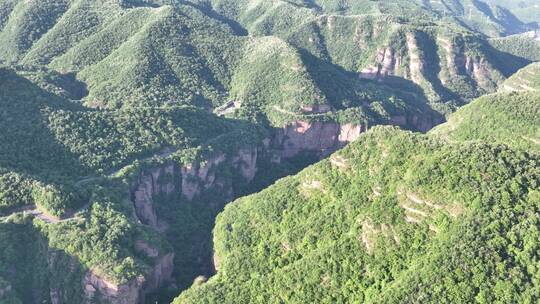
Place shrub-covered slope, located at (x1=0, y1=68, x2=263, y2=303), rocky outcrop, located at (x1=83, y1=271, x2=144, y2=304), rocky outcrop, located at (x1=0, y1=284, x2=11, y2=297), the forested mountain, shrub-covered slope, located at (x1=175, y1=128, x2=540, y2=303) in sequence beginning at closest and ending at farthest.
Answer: shrub-covered slope, located at (x1=175, y1=128, x2=540, y2=303) < the forested mountain < rocky outcrop, located at (x1=0, y1=284, x2=11, y2=297) < rocky outcrop, located at (x1=83, y1=271, x2=144, y2=304) < shrub-covered slope, located at (x1=0, y1=68, x2=263, y2=303)

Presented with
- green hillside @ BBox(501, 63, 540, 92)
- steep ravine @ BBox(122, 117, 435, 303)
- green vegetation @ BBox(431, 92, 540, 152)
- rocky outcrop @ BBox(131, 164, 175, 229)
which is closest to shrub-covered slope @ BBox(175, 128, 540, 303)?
steep ravine @ BBox(122, 117, 435, 303)

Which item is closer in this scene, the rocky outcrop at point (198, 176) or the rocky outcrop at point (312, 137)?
the rocky outcrop at point (198, 176)

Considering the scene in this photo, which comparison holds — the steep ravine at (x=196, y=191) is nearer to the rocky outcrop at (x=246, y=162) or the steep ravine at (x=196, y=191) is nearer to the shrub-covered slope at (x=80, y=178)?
the rocky outcrop at (x=246, y=162)

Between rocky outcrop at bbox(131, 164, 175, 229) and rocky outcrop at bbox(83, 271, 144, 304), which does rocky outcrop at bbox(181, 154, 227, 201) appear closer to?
rocky outcrop at bbox(131, 164, 175, 229)

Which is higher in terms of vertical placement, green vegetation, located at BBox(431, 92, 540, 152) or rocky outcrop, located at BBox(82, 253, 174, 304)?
rocky outcrop, located at BBox(82, 253, 174, 304)

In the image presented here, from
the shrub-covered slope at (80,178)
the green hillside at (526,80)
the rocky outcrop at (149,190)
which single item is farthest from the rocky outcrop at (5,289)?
the green hillside at (526,80)

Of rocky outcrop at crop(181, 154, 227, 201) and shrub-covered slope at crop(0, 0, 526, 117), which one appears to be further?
shrub-covered slope at crop(0, 0, 526, 117)
